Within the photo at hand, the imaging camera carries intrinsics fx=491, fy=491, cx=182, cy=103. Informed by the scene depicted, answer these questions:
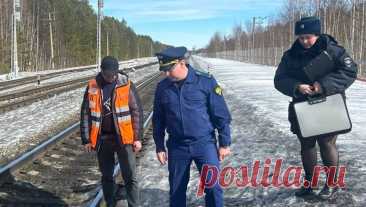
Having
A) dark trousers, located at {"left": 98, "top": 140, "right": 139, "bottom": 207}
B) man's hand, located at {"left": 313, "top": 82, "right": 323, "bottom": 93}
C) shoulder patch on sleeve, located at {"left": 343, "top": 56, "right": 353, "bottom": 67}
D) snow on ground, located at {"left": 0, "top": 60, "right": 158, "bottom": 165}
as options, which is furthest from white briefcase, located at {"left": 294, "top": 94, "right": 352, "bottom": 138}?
snow on ground, located at {"left": 0, "top": 60, "right": 158, "bottom": 165}

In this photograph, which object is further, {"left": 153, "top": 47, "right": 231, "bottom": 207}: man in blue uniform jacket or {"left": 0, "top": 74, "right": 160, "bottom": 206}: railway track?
{"left": 0, "top": 74, "right": 160, "bottom": 206}: railway track

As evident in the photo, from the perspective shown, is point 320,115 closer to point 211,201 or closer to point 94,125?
point 211,201

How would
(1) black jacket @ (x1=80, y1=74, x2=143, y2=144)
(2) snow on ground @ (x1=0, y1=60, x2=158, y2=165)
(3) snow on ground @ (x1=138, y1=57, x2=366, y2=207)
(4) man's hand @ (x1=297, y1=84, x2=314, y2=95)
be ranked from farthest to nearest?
(2) snow on ground @ (x1=0, y1=60, x2=158, y2=165) → (1) black jacket @ (x1=80, y1=74, x2=143, y2=144) → (3) snow on ground @ (x1=138, y1=57, x2=366, y2=207) → (4) man's hand @ (x1=297, y1=84, x2=314, y2=95)

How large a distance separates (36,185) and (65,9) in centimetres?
8909

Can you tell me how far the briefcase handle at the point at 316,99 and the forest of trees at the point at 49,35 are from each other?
180 ft

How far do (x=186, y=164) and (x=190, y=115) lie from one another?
512 mm

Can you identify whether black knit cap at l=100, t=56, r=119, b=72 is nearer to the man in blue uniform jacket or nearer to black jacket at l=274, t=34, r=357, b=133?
the man in blue uniform jacket

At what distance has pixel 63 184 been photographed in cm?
775

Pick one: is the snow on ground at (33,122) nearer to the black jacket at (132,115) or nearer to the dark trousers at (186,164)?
the black jacket at (132,115)

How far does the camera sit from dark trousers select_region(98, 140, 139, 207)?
233 inches

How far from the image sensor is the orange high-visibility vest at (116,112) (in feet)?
18.8

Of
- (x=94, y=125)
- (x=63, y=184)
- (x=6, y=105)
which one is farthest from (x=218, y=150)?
(x=6, y=105)

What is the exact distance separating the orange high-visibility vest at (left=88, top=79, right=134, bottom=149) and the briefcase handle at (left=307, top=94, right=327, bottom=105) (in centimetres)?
208

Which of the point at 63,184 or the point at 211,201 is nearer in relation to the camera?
the point at 211,201
